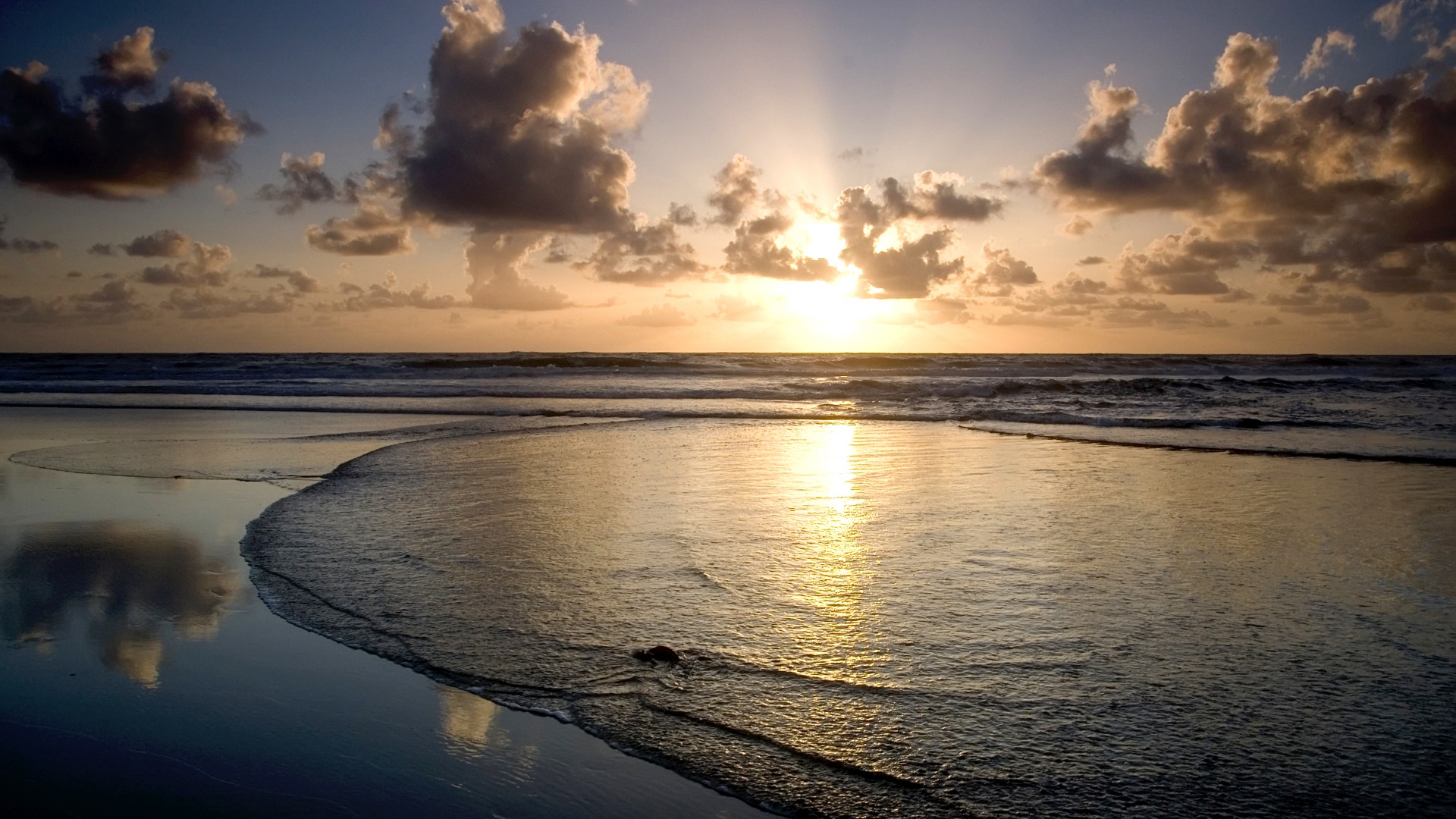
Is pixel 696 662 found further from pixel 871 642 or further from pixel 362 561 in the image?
pixel 362 561

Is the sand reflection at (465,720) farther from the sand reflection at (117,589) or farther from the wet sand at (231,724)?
the sand reflection at (117,589)

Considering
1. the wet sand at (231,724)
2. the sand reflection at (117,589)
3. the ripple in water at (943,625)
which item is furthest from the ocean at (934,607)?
the sand reflection at (117,589)

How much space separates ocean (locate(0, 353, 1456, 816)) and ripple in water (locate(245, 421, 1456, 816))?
0.07 ft

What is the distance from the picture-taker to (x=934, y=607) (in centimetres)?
514

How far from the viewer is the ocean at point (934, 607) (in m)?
3.25

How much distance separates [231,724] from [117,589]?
9.38ft

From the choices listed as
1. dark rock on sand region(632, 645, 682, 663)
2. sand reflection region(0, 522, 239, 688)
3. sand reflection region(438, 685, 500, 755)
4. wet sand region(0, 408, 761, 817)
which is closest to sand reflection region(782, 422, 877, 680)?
dark rock on sand region(632, 645, 682, 663)

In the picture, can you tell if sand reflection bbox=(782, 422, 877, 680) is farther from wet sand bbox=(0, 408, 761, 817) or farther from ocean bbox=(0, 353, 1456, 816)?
wet sand bbox=(0, 408, 761, 817)

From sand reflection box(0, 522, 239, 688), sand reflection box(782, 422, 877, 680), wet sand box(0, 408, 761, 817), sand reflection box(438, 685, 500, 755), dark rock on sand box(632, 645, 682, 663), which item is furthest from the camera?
sand reflection box(0, 522, 239, 688)

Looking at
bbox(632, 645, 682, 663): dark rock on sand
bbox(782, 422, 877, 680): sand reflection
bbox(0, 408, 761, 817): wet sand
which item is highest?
bbox(782, 422, 877, 680): sand reflection

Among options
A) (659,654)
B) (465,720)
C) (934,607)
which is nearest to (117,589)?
(465,720)

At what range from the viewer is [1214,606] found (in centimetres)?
516

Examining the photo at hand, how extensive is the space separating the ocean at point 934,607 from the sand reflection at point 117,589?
0.44 meters

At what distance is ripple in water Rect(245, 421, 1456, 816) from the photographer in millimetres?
3213
